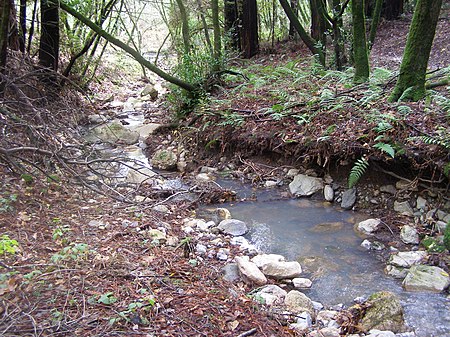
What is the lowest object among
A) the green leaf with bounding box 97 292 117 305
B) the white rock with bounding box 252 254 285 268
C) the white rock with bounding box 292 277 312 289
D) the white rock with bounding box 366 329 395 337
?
the white rock with bounding box 366 329 395 337

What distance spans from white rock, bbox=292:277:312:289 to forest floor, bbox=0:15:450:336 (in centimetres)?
76

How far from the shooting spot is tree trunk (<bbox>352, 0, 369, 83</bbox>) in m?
6.64

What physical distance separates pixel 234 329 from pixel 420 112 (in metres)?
4.03

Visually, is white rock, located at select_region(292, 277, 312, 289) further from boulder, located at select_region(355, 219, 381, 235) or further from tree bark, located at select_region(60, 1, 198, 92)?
tree bark, located at select_region(60, 1, 198, 92)

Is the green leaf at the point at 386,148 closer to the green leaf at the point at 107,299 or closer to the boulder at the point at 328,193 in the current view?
the boulder at the point at 328,193

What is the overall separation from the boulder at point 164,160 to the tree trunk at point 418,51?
12.6 feet

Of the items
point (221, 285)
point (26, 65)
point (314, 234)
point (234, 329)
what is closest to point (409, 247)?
point (314, 234)

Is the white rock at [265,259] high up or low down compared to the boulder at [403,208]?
down

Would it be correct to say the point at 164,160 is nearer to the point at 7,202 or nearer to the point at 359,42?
the point at 7,202

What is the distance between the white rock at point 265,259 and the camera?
13.6ft

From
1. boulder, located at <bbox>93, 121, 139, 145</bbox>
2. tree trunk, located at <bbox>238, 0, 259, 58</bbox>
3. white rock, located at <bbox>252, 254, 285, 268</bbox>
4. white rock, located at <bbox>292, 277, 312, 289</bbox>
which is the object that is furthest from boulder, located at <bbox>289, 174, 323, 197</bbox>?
tree trunk, located at <bbox>238, 0, 259, 58</bbox>

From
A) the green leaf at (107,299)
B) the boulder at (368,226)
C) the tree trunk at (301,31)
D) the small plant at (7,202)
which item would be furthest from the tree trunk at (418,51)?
the small plant at (7,202)

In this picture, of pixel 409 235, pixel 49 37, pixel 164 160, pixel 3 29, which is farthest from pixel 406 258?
pixel 49 37

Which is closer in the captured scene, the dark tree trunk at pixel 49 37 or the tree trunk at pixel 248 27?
the dark tree trunk at pixel 49 37
